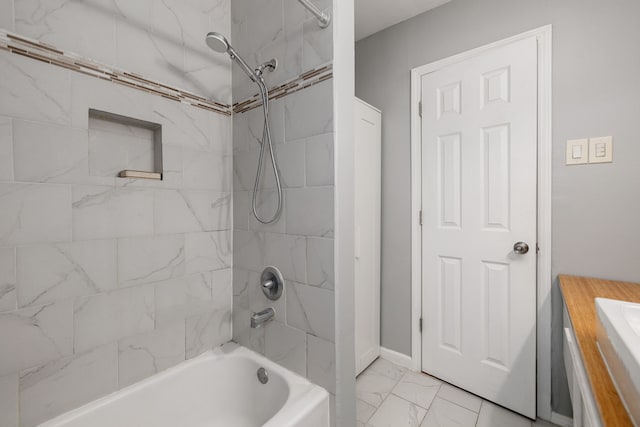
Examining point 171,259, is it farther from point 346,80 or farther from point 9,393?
point 346,80

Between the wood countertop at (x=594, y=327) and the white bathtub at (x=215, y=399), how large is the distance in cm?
80

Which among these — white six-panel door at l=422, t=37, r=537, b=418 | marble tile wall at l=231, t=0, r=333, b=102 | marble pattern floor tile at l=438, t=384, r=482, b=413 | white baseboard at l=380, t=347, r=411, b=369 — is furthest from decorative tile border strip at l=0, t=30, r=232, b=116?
marble pattern floor tile at l=438, t=384, r=482, b=413

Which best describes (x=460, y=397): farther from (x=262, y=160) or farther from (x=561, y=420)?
(x=262, y=160)

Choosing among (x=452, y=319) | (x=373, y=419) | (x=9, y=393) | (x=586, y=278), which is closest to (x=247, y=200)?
(x=9, y=393)

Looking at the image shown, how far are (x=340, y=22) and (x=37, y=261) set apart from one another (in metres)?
1.38

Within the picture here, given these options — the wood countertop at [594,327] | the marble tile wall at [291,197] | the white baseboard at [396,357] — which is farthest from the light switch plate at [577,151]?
the white baseboard at [396,357]

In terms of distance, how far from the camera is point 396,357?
6.55ft

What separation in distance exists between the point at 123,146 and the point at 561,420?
8.40 ft

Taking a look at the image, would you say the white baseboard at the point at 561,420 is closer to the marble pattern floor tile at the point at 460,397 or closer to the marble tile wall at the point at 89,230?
the marble pattern floor tile at the point at 460,397

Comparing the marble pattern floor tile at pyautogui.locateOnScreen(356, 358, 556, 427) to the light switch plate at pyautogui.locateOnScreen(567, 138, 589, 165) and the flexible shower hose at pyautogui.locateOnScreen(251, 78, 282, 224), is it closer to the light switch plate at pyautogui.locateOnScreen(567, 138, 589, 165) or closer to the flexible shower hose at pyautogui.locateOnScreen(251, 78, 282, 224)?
the flexible shower hose at pyautogui.locateOnScreen(251, 78, 282, 224)

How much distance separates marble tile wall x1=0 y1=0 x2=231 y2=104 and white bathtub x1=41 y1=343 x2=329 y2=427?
1297 millimetres

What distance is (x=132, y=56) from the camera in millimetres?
1098

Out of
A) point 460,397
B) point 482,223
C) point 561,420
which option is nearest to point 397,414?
point 460,397

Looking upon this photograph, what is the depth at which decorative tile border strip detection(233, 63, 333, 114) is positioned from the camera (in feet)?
3.45
